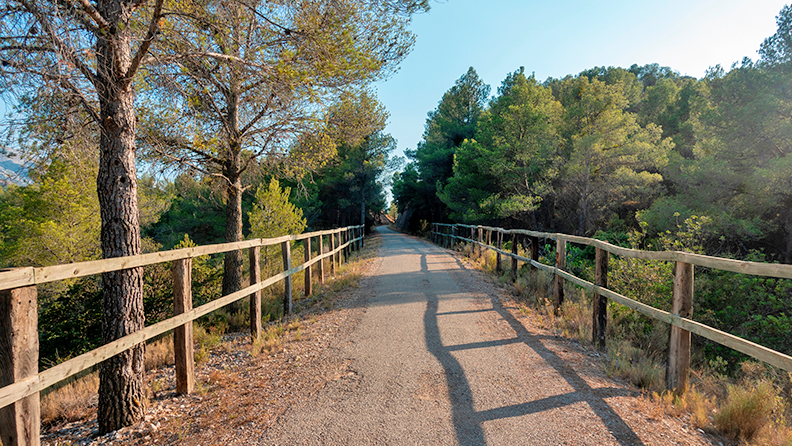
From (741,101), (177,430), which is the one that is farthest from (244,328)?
(741,101)

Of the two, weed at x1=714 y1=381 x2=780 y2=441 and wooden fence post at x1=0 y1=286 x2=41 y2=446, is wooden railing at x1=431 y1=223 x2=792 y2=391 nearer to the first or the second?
weed at x1=714 y1=381 x2=780 y2=441

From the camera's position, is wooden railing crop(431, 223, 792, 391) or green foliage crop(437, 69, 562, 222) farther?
green foliage crop(437, 69, 562, 222)

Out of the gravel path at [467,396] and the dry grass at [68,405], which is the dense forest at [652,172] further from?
the dry grass at [68,405]

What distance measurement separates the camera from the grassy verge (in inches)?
115

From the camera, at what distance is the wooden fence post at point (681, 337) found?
3559 millimetres

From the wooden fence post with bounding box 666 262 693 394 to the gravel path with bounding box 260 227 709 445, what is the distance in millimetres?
441

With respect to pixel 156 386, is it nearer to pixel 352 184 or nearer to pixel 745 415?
pixel 745 415

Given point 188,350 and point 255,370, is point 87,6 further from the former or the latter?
point 255,370

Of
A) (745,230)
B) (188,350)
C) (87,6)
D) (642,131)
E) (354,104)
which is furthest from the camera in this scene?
(642,131)

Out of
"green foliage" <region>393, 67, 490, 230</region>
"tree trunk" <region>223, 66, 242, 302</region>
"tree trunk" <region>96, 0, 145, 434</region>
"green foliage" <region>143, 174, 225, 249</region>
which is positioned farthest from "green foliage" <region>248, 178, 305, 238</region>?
"green foliage" <region>393, 67, 490, 230</region>

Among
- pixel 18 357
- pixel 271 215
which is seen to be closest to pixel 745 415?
pixel 18 357

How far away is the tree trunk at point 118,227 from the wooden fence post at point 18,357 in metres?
1.04

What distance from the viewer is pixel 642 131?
19.9 meters

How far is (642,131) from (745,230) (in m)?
9.71
